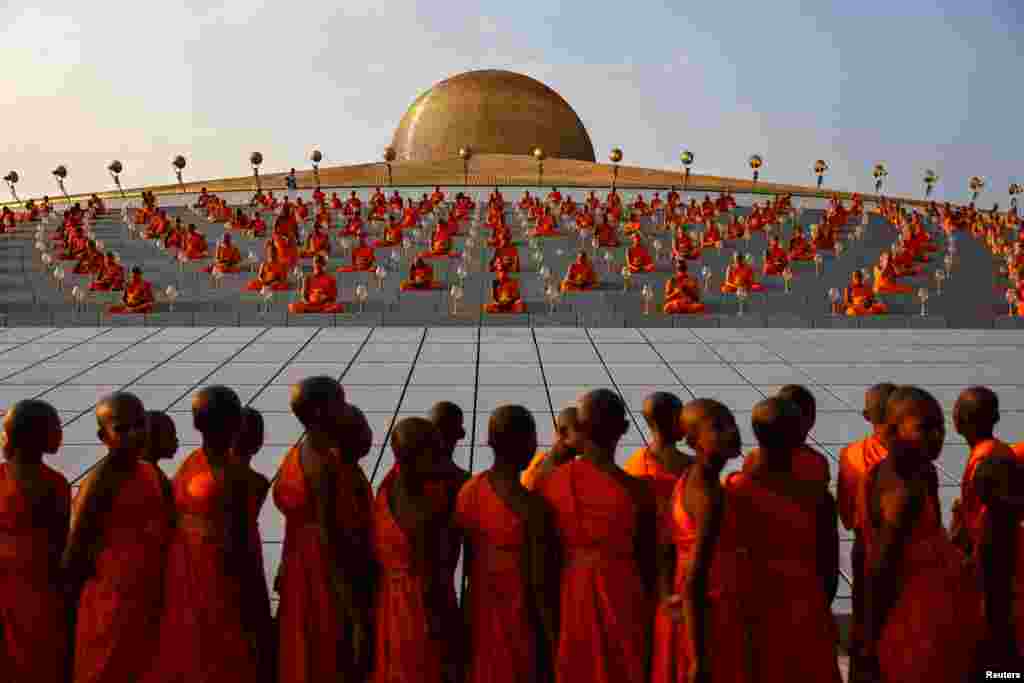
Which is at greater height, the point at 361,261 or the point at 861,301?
the point at 361,261

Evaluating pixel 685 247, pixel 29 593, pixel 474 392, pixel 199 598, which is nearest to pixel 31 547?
pixel 29 593

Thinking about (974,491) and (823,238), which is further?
(823,238)

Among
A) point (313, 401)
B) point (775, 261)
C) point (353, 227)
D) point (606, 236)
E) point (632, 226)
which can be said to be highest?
point (632, 226)

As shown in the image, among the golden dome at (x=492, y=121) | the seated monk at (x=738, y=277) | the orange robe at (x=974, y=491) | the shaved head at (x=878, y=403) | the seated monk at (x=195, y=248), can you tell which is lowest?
the orange robe at (x=974, y=491)

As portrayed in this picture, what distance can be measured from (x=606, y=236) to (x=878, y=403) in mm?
17113

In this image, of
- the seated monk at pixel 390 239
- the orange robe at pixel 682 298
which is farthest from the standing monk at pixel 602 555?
the seated monk at pixel 390 239

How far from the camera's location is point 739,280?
15289 millimetres

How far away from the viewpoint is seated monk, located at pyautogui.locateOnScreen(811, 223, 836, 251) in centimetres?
2098

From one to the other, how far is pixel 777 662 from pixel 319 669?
1.58 m

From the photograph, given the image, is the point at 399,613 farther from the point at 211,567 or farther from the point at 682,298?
the point at 682,298

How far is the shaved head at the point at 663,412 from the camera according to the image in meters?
3.02

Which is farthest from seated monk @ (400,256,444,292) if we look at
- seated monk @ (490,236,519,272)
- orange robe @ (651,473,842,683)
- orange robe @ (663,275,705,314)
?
orange robe @ (651,473,842,683)

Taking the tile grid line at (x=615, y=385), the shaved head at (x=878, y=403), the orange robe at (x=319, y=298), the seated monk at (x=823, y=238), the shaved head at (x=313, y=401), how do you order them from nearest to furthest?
the shaved head at (x=313, y=401)
the shaved head at (x=878, y=403)
the tile grid line at (x=615, y=385)
the orange robe at (x=319, y=298)
the seated monk at (x=823, y=238)

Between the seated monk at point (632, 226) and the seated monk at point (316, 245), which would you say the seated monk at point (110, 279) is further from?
the seated monk at point (632, 226)
